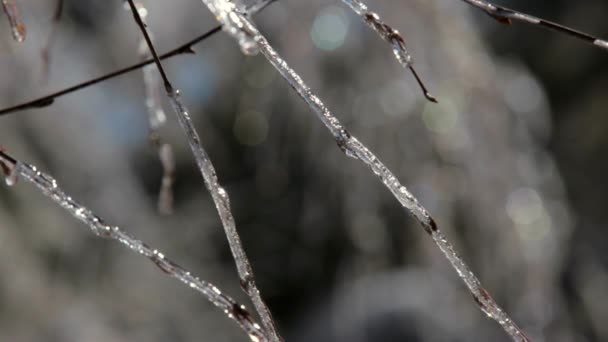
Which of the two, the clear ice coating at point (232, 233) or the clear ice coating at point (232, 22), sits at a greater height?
the clear ice coating at point (232, 22)

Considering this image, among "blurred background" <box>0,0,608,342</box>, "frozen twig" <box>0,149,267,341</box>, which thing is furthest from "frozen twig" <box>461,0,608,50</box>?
"blurred background" <box>0,0,608,342</box>

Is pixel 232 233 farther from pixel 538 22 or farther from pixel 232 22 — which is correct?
pixel 538 22

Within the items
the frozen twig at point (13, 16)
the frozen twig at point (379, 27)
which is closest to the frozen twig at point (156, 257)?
the frozen twig at point (13, 16)

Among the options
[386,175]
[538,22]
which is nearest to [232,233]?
[386,175]

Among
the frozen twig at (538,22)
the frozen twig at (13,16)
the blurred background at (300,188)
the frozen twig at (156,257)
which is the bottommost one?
the blurred background at (300,188)

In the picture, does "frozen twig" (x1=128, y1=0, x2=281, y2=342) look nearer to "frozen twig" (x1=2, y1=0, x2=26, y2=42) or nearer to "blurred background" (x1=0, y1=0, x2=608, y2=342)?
"frozen twig" (x1=2, y1=0, x2=26, y2=42)

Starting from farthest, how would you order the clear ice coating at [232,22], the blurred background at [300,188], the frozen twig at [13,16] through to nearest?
the blurred background at [300,188], the frozen twig at [13,16], the clear ice coating at [232,22]

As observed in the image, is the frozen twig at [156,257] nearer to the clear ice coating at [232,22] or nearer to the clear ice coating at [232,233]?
the clear ice coating at [232,233]

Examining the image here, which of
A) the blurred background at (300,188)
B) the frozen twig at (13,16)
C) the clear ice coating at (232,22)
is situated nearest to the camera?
the clear ice coating at (232,22)
